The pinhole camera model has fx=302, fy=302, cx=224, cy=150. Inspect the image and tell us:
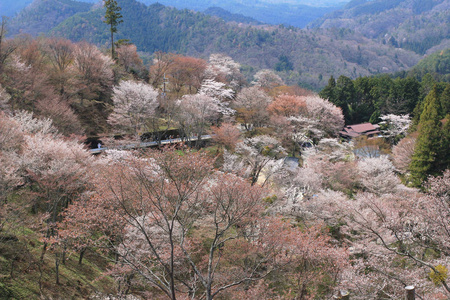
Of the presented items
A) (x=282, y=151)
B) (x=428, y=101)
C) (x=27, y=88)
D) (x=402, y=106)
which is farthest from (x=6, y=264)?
(x=402, y=106)

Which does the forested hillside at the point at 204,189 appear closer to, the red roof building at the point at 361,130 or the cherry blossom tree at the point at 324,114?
the cherry blossom tree at the point at 324,114

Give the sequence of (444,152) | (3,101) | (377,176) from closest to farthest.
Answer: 1. (3,101)
2. (377,176)
3. (444,152)

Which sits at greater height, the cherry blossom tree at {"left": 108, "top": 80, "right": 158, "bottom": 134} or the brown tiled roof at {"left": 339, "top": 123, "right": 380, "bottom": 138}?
the cherry blossom tree at {"left": 108, "top": 80, "right": 158, "bottom": 134}

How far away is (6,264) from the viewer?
861 cm

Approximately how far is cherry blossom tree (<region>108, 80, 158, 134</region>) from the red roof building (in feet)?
72.0

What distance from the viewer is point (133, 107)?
24.0 m

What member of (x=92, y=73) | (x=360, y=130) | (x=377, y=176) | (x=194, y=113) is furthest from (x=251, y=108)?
(x=360, y=130)

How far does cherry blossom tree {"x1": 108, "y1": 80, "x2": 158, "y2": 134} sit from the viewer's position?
23.7 meters

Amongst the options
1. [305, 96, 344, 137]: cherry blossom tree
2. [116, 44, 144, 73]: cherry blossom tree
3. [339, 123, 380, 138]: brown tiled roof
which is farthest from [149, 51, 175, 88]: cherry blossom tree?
[339, 123, 380, 138]: brown tiled roof

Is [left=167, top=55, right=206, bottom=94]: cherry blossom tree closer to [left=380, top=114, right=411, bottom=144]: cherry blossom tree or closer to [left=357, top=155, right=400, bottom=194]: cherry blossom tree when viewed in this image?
[left=357, top=155, right=400, bottom=194]: cherry blossom tree

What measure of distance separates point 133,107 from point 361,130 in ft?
86.2

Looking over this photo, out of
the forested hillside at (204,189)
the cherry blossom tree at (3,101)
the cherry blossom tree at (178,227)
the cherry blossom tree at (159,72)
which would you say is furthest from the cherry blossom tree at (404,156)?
the cherry blossom tree at (3,101)

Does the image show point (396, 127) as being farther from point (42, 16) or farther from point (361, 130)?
point (42, 16)

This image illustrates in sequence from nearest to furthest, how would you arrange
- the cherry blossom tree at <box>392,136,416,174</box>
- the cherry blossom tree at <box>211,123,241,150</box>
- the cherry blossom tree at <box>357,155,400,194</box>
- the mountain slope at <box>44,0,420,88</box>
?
the cherry blossom tree at <box>357,155,400,194</box>, the cherry blossom tree at <box>392,136,416,174</box>, the cherry blossom tree at <box>211,123,241,150</box>, the mountain slope at <box>44,0,420,88</box>
